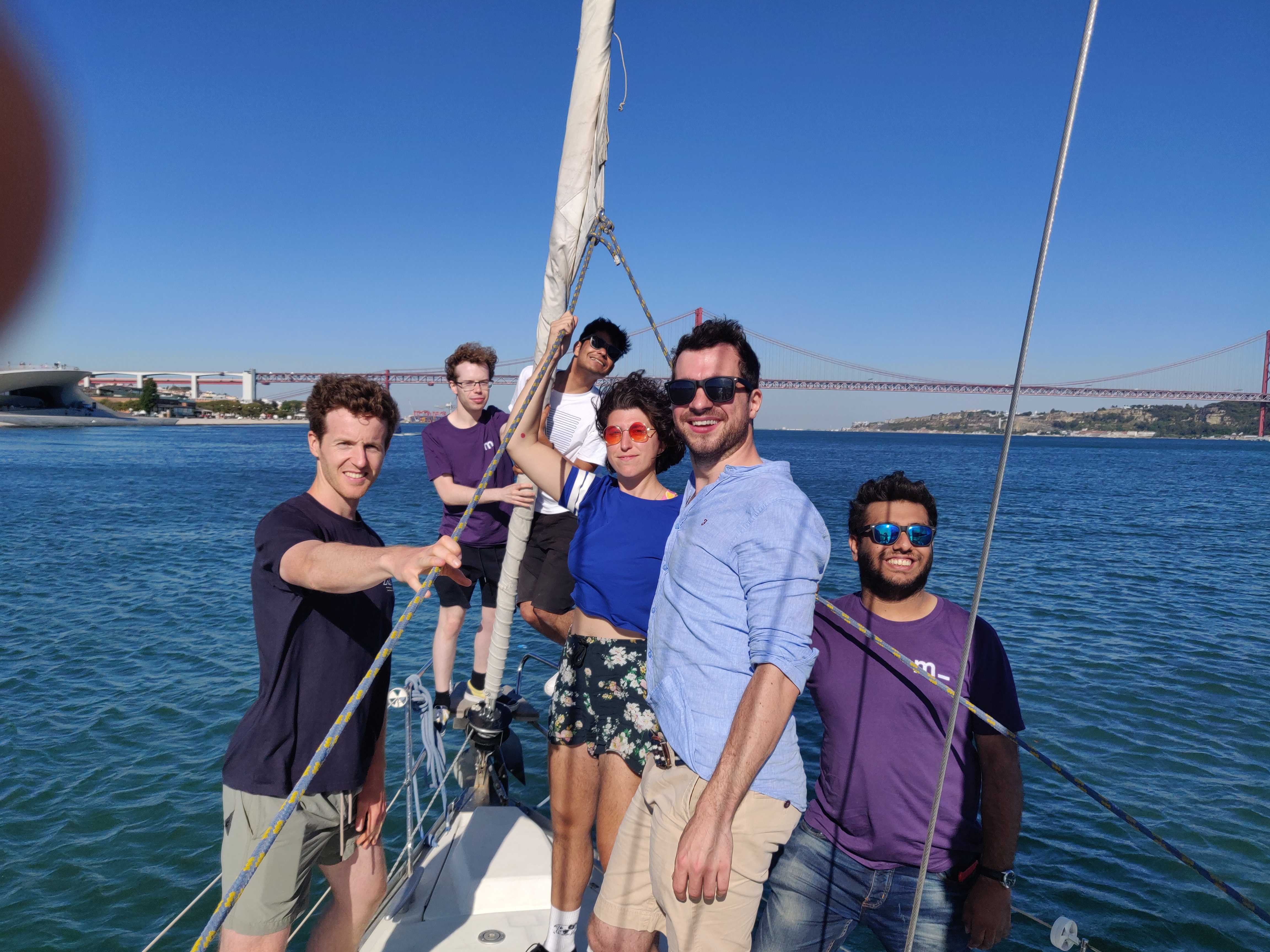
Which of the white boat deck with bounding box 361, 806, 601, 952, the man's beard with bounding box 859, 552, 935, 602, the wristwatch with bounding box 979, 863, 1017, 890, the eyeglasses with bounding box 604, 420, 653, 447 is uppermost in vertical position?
the eyeglasses with bounding box 604, 420, 653, 447

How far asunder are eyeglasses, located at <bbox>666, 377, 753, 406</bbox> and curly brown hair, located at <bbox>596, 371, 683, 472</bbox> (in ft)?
1.41

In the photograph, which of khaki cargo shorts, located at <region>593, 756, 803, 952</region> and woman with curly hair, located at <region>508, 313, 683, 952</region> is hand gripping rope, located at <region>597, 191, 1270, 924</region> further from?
khaki cargo shorts, located at <region>593, 756, 803, 952</region>

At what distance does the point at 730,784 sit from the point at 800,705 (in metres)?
8.02

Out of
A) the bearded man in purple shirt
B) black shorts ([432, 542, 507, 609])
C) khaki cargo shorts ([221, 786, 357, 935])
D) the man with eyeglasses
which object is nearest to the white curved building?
khaki cargo shorts ([221, 786, 357, 935])

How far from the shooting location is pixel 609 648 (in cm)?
251

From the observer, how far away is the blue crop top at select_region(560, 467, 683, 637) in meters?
2.49

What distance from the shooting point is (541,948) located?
2.65 metres

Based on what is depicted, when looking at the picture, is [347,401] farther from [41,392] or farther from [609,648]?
[609,648]

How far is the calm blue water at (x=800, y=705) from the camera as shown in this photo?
5.37 metres

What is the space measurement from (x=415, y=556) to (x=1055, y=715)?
9332 millimetres

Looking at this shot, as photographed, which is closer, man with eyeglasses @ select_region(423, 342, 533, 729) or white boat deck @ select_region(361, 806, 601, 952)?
white boat deck @ select_region(361, 806, 601, 952)

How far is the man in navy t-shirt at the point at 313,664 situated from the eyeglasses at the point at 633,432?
0.70m

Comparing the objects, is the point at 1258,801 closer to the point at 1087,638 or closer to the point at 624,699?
the point at 1087,638

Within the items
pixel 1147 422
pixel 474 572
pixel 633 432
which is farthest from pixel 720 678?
pixel 1147 422
